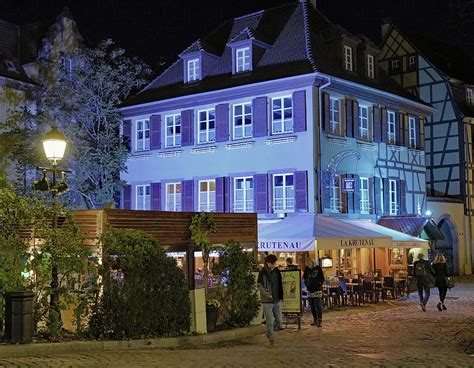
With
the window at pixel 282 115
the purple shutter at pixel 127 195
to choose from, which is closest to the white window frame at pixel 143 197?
the purple shutter at pixel 127 195

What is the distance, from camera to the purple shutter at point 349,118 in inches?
1037

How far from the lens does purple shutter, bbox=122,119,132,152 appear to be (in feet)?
99.0

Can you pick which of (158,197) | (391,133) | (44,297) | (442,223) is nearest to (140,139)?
(158,197)

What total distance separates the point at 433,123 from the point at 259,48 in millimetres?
12385

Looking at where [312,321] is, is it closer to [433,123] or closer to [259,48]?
[259,48]

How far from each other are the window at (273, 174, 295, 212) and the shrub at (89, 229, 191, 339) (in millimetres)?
11327

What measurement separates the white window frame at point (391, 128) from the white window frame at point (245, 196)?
244 inches

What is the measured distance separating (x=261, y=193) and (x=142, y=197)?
6144 mm

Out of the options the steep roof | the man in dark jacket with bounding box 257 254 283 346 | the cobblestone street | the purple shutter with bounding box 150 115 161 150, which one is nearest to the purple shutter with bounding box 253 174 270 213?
the steep roof

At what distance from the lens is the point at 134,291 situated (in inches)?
541

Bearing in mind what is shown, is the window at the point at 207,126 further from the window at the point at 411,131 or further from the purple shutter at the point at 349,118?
the window at the point at 411,131

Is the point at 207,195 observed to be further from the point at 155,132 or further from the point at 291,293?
the point at 291,293

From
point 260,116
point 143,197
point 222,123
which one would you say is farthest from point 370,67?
point 143,197

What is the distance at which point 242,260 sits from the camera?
1595 centimetres
